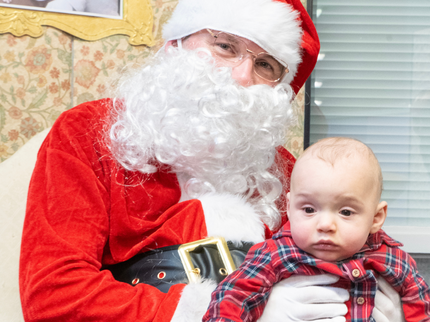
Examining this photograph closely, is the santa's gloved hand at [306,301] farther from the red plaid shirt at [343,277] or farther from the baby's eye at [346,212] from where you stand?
the baby's eye at [346,212]

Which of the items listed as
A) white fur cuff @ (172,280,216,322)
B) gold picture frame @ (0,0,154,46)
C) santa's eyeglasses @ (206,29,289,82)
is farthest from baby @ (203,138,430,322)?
gold picture frame @ (0,0,154,46)

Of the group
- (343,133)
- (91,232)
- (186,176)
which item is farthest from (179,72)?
(343,133)

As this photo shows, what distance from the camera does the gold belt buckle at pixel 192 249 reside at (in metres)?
1.12

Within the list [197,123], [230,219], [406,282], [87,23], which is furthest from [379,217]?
[87,23]

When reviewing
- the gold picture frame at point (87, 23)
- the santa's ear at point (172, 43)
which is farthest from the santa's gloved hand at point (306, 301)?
the gold picture frame at point (87, 23)

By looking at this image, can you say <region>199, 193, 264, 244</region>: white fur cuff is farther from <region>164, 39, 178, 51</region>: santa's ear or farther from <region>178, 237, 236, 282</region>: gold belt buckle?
<region>164, 39, 178, 51</region>: santa's ear

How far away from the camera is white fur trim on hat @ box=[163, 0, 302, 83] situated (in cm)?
139

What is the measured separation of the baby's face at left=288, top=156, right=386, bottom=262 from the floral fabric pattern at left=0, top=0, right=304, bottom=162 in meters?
1.03

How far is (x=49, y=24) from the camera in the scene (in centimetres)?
189

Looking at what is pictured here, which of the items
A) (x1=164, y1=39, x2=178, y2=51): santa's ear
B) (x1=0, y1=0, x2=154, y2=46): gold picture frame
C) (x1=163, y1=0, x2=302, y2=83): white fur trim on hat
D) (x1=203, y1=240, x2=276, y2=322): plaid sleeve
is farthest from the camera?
(x1=0, y1=0, x2=154, y2=46): gold picture frame

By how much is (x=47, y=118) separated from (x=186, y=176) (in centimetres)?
101

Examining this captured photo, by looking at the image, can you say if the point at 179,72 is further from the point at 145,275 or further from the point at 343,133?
the point at 343,133

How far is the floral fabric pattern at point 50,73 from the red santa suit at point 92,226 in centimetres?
73

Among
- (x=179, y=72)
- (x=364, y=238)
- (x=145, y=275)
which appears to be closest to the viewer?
(x=364, y=238)
